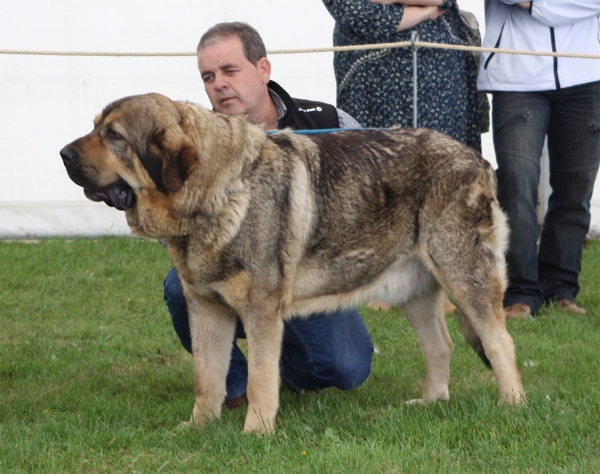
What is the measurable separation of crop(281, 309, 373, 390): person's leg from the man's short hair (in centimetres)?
135

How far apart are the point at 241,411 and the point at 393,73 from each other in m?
2.35

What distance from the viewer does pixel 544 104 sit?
5.66 metres

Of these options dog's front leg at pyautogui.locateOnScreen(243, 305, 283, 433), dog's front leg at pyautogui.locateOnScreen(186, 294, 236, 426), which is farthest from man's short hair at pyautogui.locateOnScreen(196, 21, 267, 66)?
dog's front leg at pyautogui.locateOnScreen(243, 305, 283, 433)

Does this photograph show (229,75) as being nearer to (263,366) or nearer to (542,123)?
(263,366)

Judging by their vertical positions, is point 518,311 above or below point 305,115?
below

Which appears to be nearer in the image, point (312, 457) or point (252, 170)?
point (312, 457)

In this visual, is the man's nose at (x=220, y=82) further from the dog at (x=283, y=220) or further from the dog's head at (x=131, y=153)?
the dog's head at (x=131, y=153)

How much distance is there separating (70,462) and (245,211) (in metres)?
1.24

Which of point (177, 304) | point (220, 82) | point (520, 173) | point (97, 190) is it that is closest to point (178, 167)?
point (97, 190)

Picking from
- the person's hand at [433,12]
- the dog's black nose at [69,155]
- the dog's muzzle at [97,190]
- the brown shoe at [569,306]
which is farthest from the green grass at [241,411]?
the person's hand at [433,12]

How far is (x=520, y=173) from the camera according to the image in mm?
5703

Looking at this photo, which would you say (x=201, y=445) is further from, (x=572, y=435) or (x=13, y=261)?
(x=13, y=261)

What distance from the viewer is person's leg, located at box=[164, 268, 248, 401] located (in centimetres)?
423

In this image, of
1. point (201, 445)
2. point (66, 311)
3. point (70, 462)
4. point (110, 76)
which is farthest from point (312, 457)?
point (110, 76)
